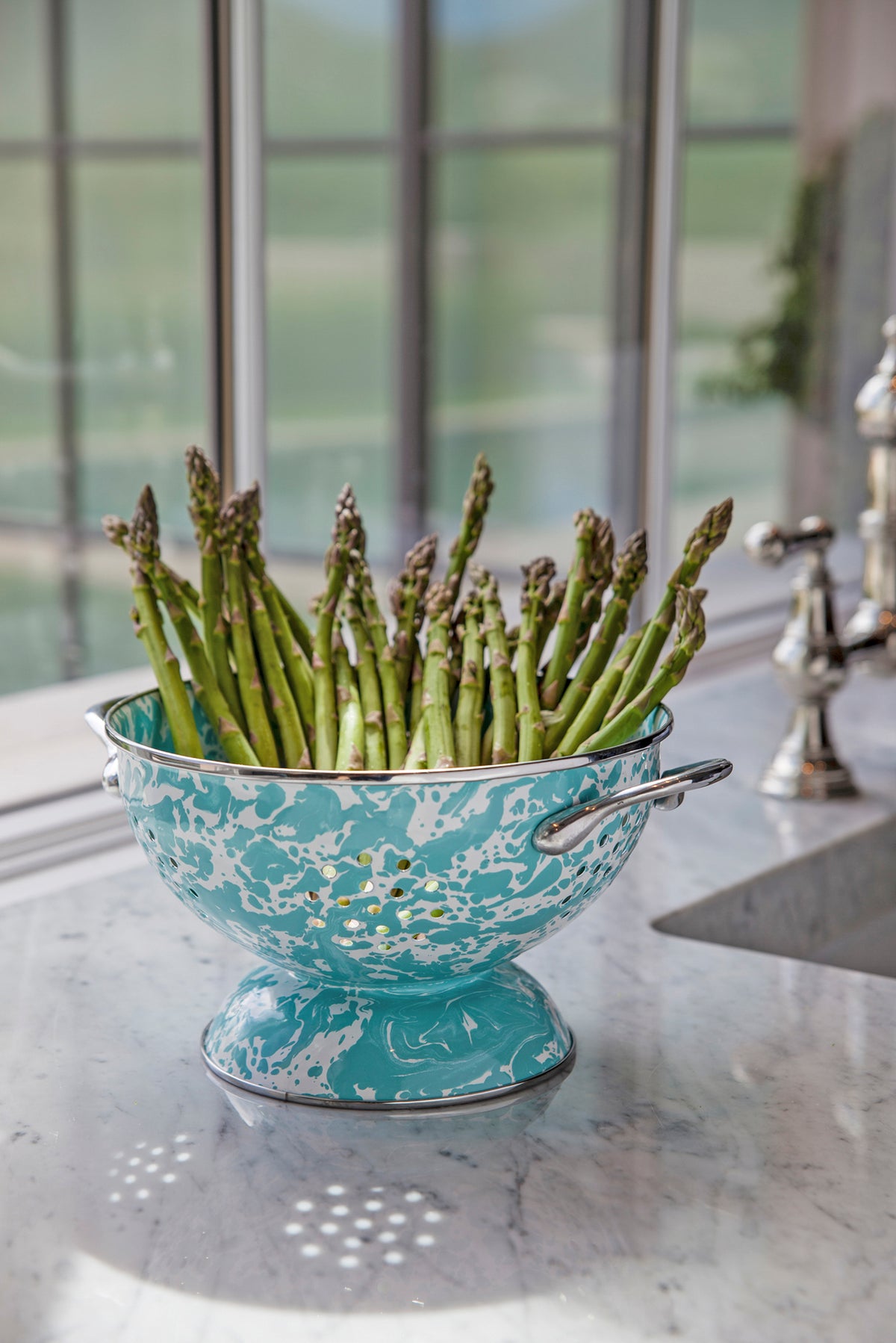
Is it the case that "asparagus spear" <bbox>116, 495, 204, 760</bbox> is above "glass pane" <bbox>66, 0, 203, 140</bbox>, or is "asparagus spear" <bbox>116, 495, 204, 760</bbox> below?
below

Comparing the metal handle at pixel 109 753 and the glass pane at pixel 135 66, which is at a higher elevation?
the glass pane at pixel 135 66

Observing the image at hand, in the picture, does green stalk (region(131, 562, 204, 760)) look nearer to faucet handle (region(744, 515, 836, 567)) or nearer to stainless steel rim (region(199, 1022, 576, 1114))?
stainless steel rim (region(199, 1022, 576, 1114))

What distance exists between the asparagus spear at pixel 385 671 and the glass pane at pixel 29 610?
0.71 metres

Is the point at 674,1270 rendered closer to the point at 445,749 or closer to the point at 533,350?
the point at 445,749

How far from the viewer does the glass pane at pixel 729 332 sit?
2.26 metres

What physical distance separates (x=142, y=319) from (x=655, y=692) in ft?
3.35

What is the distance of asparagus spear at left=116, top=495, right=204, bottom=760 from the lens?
2.40ft

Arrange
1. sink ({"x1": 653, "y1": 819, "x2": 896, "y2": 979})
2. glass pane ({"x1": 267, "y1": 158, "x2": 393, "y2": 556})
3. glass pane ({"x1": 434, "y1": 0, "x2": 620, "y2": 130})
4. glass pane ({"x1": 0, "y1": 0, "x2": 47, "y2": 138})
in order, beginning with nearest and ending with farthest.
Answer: sink ({"x1": 653, "y1": 819, "x2": 896, "y2": 979}) → glass pane ({"x1": 0, "y1": 0, "x2": 47, "y2": 138}) → glass pane ({"x1": 267, "y1": 158, "x2": 393, "y2": 556}) → glass pane ({"x1": 434, "y1": 0, "x2": 620, "y2": 130})

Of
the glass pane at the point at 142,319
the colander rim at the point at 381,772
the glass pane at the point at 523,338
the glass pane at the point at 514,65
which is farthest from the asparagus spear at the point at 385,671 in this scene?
the glass pane at the point at 514,65

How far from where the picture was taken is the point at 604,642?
0.77 m

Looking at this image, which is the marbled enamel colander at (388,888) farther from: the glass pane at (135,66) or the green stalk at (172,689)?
the glass pane at (135,66)

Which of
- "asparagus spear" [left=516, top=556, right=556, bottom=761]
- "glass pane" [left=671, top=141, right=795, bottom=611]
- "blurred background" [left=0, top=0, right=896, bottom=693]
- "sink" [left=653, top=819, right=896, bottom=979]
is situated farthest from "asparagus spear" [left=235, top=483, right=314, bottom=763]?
"glass pane" [left=671, top=141, right=795, bottom=611]

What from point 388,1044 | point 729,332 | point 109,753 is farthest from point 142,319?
point 729,332

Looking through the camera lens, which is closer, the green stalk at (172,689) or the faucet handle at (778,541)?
the green stalk at (172,689)
